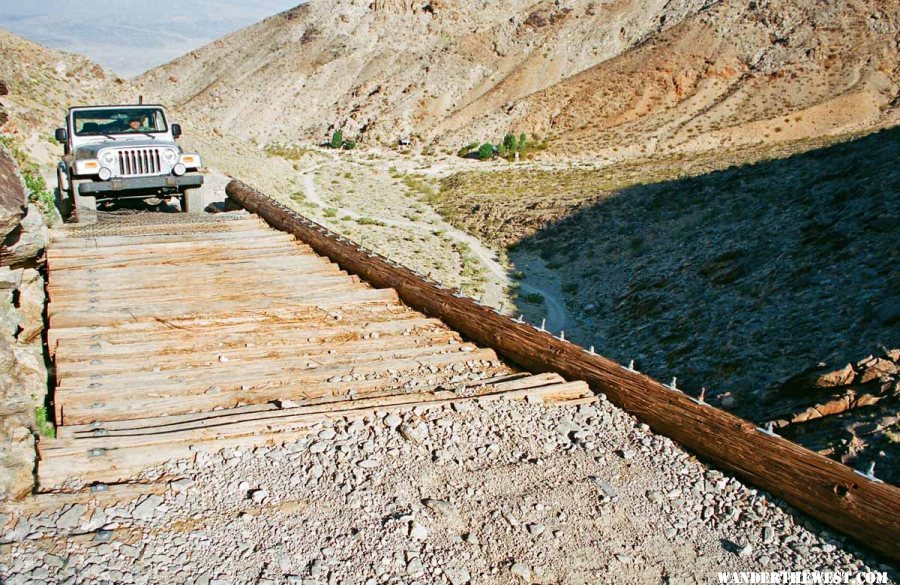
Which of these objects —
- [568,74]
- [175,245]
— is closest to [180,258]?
[175,245]

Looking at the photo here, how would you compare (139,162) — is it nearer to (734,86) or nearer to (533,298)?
(533,298)

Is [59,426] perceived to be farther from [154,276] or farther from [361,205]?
[361,205]

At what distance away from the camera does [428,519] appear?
415cm

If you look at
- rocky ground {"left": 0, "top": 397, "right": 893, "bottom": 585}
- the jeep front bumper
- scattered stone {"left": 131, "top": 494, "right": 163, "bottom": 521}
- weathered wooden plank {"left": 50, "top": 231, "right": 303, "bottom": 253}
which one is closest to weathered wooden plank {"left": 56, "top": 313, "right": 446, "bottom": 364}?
rocky ground {"left": 0, "top": 397, "right": 893, "bottom": 585}

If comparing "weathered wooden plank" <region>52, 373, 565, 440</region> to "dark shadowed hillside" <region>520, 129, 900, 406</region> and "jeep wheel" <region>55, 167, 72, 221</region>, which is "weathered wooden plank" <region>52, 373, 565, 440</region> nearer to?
"dark shadowed hillside" <region>520, 129, 900, 406</region>

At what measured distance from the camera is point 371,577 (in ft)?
12.0

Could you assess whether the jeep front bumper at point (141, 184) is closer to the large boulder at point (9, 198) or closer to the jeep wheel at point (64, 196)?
the jeep wheel at point (64, 196)

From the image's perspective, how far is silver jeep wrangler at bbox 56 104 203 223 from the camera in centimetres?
1278

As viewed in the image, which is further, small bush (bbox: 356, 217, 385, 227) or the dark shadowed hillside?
small bush (bbox: 356, 217, 385, 227)

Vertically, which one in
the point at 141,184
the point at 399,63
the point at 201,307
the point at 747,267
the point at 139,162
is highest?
the point at 399,63

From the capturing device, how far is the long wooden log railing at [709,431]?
4105 millimetres

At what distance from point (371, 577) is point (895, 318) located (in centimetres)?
999

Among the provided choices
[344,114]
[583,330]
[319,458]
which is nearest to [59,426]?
[319,458]

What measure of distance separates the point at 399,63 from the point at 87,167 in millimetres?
64734
